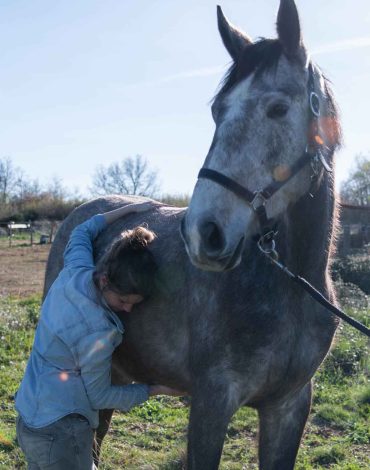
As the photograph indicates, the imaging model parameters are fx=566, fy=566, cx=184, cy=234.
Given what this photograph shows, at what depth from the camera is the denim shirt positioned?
→ 9.30 feet

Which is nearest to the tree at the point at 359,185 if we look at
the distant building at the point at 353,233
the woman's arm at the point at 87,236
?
the distant building at the point at 353,233

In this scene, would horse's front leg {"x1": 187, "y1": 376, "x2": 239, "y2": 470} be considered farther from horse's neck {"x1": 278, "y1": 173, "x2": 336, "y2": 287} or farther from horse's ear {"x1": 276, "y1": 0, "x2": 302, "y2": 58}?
horse's ear {"x1": 276, "y1": 0, "x2": 302, "y2": 58}

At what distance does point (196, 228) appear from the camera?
7.67 ft

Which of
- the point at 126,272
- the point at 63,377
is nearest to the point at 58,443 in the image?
the point at 63,377

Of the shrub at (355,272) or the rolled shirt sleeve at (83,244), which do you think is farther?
the shrub at (355,272)

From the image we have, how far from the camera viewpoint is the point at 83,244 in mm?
3598

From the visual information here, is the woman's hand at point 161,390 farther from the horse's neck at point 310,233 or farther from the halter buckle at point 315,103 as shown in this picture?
the halter buckle at point 315,103

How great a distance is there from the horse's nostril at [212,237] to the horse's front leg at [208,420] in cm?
78

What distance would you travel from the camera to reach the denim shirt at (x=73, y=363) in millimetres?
2836

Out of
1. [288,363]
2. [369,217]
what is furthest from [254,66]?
[369,217]

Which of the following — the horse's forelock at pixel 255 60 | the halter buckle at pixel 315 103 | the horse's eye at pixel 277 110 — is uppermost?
the horse's forelock at pixel 255 60

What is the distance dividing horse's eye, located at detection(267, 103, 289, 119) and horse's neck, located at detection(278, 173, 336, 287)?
48 centimetres

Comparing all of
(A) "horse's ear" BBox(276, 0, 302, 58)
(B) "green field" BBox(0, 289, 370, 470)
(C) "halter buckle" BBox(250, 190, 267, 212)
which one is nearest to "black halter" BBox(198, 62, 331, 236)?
(C) "halter buckle" BBox(250, 190, 267, 212)

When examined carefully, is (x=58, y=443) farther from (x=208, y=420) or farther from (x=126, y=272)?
(x=126, y=272)
